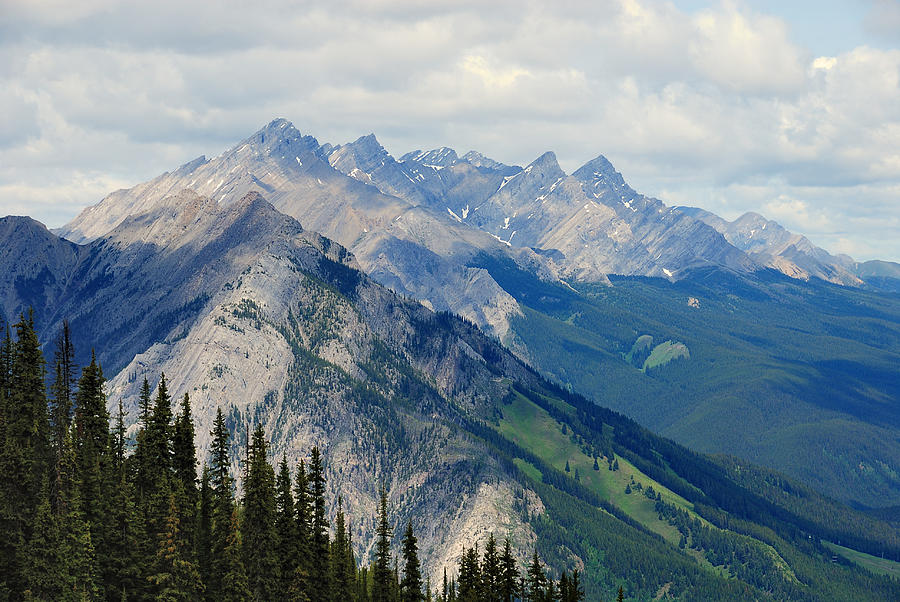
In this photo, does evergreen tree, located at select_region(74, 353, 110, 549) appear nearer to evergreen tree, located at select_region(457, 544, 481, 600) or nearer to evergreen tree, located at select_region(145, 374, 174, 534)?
evergreen tree, located at select_region(145, 374, 174, 534)

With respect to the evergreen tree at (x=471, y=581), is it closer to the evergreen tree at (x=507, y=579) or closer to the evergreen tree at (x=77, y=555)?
the evergreen tree at (x=507, y=579)

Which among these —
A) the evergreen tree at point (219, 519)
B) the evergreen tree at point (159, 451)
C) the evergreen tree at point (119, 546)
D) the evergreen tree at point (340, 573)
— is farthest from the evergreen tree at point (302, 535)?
the evergreen tree at point (119, 546)

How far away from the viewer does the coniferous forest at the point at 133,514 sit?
9244 cm

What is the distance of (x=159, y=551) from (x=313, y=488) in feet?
71.3

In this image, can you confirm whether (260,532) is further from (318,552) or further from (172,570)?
(172,570)

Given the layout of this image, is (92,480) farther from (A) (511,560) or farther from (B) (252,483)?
(A) (511,560)

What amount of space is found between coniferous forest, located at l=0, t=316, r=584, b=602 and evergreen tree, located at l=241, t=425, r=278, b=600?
119mm

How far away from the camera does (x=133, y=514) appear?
99.1 meters

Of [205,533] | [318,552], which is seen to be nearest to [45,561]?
[205,533]

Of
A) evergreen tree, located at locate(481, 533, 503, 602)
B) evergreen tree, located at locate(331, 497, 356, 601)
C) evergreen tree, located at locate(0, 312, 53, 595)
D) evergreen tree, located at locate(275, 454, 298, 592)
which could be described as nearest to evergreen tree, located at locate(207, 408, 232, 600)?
evergreen tree, located at locate(275, 454, 298, 592)

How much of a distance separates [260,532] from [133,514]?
14377 mm

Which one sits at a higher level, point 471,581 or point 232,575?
point 232,575

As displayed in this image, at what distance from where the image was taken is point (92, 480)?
328ft

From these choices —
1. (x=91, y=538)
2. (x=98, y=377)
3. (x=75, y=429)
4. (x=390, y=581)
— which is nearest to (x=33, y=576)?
(x=91, y=538)
